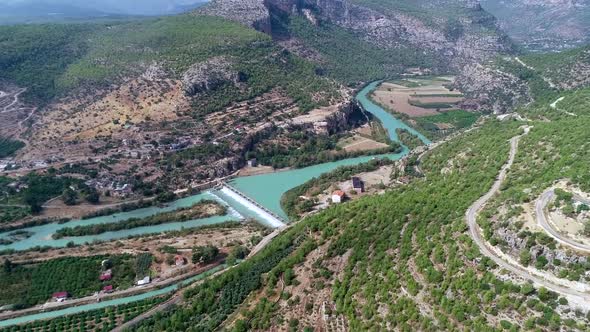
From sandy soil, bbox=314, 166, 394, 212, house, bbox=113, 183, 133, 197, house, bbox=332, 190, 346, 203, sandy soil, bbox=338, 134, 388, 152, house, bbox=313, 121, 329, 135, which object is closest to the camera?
house, bbox=332, 190, 346, 203

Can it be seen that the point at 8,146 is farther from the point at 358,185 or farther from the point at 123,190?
the point at 358,185

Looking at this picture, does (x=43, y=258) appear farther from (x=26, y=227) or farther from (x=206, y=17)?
(x=206, y=17)

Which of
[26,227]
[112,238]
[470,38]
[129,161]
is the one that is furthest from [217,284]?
[470,38]

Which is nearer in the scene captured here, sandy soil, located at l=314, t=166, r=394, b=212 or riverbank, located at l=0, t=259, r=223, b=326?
riverbank, located at l=0, t=259, r=223, b=326

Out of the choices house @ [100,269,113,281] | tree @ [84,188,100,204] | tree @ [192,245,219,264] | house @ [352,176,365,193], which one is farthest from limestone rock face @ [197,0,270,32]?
house @ [100,269,113,281]

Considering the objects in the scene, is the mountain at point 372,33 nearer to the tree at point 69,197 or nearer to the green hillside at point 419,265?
the tree at point 69,197

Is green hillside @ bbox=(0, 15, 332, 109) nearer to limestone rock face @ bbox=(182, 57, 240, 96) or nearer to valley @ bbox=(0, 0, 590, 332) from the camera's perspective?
valley @ bbox=(0, 0, 590, 332)
